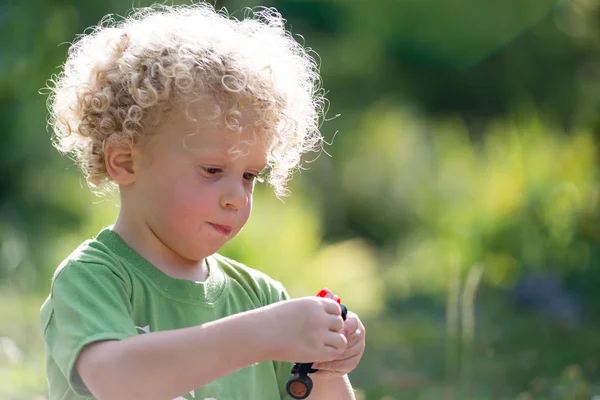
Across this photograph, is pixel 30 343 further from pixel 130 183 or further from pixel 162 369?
pixel 162 369

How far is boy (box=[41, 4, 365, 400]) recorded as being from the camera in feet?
5.82

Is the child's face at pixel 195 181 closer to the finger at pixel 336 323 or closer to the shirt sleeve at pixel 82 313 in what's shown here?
the shirt sleeve at pixel 82 313

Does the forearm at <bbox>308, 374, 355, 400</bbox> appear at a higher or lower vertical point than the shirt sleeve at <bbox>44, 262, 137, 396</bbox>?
lower

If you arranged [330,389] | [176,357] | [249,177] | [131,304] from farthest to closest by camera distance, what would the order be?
[330,389]
[249,177]
[131,304]
[176,357]

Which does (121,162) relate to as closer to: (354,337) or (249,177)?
(249,177)

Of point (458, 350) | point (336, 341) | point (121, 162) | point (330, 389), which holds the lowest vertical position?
point (458, 350)

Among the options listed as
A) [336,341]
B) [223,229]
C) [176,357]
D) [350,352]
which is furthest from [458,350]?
[176,357]

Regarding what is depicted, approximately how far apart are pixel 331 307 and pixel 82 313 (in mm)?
467

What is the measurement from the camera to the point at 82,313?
1.83 m

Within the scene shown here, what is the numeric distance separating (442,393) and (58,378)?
207 centimetres

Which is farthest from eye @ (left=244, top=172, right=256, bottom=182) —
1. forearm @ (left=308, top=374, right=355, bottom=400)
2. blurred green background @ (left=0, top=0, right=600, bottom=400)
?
blurred green background @ (left=0, top=0, right=600, bottom=400)

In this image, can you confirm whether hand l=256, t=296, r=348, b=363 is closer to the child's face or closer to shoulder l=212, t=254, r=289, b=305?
the child's face

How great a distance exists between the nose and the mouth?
45mm

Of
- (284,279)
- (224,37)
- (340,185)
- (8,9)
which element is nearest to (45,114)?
(8,9)
